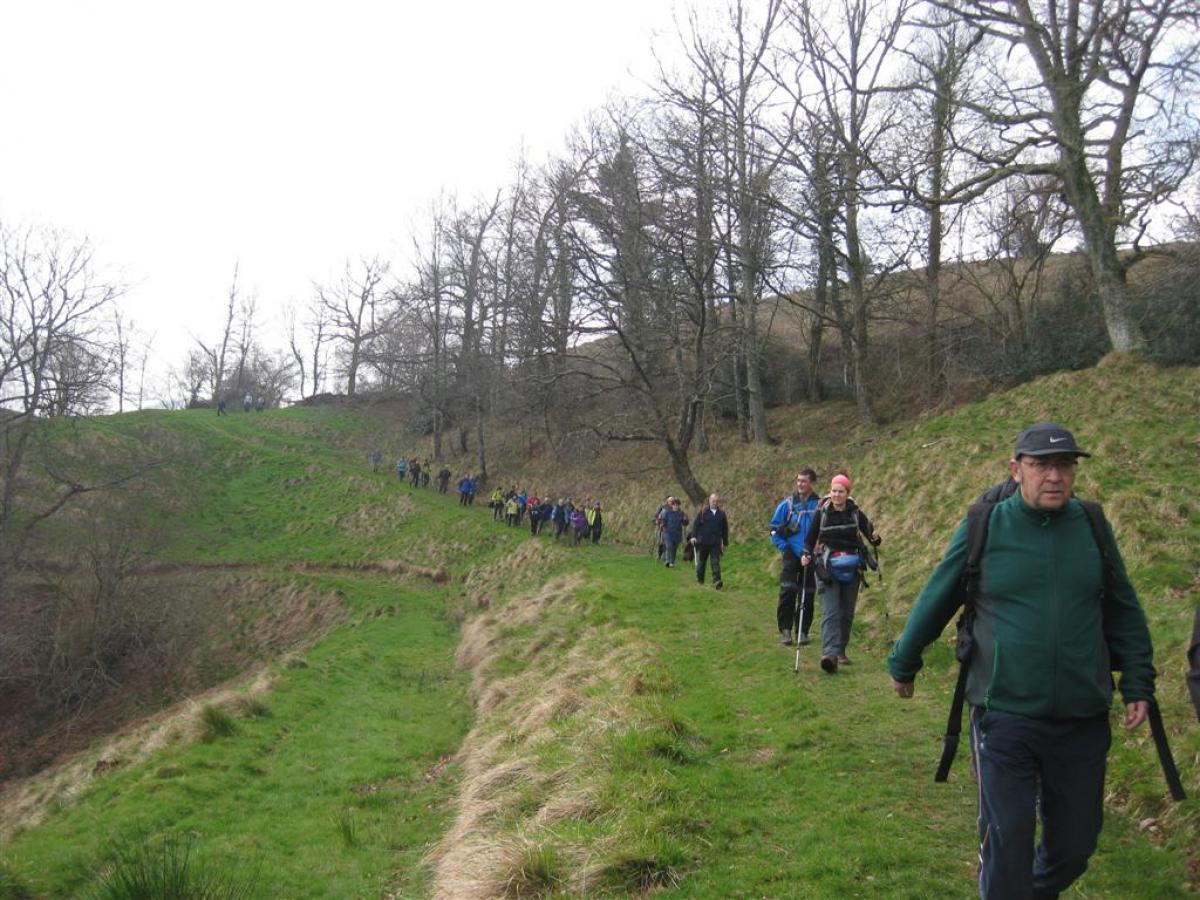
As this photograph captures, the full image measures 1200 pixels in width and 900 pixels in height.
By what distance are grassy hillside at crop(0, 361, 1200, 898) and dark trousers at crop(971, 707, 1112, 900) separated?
945 mm

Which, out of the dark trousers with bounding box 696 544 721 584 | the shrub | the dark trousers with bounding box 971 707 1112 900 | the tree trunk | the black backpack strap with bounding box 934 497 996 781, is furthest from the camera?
the tree trunk

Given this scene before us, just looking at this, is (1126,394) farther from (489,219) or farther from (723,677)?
(489,219)

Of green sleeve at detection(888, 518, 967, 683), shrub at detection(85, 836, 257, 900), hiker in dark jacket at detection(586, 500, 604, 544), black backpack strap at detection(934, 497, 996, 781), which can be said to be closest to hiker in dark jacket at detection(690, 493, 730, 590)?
shrub at detection(85, 836, 257, 900)

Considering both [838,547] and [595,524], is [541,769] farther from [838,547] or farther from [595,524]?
[595,524]

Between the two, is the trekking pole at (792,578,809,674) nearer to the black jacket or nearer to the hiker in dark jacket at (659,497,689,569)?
the black jacket

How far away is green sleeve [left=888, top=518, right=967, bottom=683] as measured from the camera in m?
3.43

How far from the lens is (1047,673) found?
3064 millimetres

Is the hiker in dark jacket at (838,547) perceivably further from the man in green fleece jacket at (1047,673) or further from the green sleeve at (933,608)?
the man in green fleece jacket at (1047,673)

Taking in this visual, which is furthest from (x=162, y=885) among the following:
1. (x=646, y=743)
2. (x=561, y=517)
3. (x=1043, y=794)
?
(x=561, y=517)

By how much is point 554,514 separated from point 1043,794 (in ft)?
77.3

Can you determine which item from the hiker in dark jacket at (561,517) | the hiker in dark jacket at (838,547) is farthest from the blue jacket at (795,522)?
the hiker in dark jacket at (561,517)

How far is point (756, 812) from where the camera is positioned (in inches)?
200

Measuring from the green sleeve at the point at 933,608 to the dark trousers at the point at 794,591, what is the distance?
4.51 metres

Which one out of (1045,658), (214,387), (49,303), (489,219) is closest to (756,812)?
(1045,658)
